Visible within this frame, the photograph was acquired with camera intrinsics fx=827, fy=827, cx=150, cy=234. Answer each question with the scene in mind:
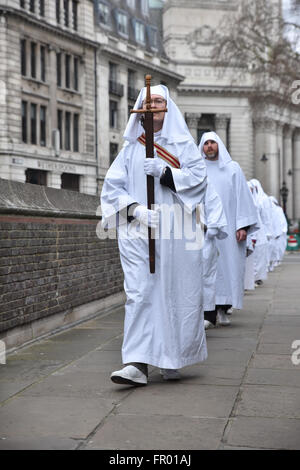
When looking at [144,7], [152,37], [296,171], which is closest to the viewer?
[152,37]

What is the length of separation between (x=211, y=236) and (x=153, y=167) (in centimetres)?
276

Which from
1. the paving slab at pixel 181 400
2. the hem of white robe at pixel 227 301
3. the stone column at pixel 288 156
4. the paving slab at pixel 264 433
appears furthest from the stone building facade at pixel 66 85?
the paving slab at pixel 264 433

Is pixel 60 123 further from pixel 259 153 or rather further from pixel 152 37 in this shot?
pixel 259 153

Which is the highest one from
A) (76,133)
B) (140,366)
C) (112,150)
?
(76,133)

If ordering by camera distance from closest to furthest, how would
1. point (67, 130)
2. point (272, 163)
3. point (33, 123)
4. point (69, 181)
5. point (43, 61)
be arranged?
point (33, 123)
point (43, 61)
point (67, 130)
point (69, 181)
point (272, 163)

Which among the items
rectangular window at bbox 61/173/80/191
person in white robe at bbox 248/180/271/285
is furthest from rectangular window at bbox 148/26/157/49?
person in white robe at bbox 248/180/271/285

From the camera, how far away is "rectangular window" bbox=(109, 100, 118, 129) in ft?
169

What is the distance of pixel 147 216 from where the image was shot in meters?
5.77

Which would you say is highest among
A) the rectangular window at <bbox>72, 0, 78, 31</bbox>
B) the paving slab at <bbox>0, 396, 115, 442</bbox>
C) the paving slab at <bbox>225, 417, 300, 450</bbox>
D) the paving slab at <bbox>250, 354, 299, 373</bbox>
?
the rectangular window at <bbox>72, 0, 78, 31</bbox>

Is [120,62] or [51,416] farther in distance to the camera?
[120,62]

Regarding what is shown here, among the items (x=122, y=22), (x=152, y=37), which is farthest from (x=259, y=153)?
(x=122, y=22)

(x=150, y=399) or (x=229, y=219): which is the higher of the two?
(x=229, y=219)

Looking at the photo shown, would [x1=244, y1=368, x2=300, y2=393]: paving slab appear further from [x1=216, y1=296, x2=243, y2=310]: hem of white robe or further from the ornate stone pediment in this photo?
the ornate stone pediment

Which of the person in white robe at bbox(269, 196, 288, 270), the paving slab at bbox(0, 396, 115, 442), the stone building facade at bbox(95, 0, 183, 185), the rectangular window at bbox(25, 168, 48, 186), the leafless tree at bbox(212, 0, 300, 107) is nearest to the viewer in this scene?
the paving slab at bbox(0, 396, 115, 442)
